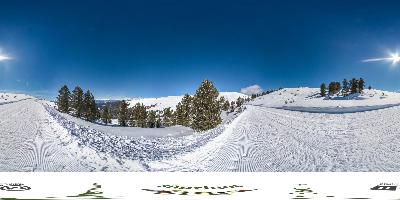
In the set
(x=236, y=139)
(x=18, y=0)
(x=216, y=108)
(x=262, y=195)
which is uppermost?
(x=18, y=0)

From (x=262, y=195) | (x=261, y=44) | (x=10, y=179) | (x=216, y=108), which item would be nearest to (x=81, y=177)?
(x=10, y=179)

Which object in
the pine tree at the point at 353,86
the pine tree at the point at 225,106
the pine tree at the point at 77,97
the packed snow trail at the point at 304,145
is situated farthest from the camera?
the pine tree at the point at 225,106

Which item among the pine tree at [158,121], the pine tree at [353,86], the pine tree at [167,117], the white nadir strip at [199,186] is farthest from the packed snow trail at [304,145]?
the pine tree at [167,117]

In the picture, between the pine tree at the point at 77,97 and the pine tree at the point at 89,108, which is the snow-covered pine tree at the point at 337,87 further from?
the pine tree at the point at 77,97

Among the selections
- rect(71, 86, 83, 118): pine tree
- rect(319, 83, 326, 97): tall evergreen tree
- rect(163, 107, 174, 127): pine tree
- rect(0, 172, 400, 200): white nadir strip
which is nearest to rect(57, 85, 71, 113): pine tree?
rect(71, 86, 83, 118): pine tree

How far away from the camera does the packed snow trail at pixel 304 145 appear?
28.0ft

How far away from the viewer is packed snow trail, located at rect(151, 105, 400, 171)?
8539 millimetres

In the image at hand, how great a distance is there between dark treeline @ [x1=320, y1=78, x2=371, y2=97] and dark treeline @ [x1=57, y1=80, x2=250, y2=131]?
2621 mm

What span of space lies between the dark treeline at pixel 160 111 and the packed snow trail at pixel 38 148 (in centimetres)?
59

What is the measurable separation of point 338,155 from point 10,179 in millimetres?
5896

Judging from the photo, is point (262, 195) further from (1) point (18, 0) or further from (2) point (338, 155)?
(1) point (18, 0)

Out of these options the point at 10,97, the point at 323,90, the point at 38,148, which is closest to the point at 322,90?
the point at 323,90

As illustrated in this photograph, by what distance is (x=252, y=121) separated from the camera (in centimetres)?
994

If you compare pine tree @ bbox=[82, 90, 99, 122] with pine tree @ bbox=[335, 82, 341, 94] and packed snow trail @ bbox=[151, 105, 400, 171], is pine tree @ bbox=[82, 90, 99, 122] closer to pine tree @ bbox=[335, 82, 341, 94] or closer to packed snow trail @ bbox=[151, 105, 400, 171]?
packed snow trail @ bbox=[151, 105, 400, 171]
